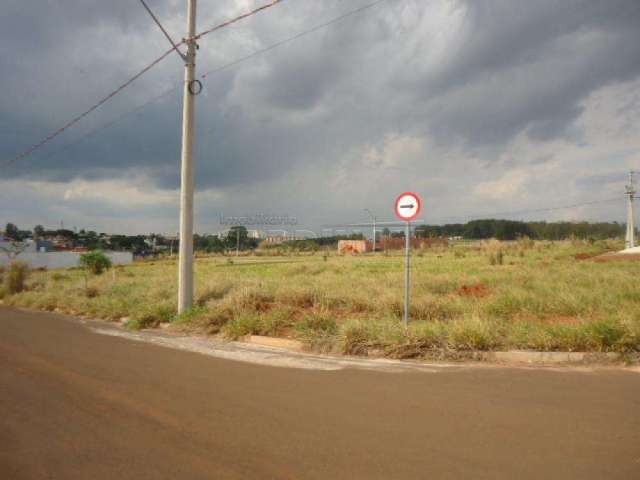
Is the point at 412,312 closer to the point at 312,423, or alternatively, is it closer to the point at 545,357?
the point at 545,357

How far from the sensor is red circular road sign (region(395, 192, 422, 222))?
8.51 metres

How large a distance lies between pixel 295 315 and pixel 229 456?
652cm

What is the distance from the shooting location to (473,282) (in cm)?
1444

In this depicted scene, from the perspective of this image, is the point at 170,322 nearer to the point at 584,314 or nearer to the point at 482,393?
the point at 482,393

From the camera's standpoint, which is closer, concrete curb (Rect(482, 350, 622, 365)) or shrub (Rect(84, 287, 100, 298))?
concrete curb (Rect(482, 350, 622, 365))

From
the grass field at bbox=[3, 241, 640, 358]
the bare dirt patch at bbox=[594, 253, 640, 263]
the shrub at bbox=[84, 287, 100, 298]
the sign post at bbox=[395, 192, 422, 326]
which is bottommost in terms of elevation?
the shrub at bbox=[84, 287, 100, 298]

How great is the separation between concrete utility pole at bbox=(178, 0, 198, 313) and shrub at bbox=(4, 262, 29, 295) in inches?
556

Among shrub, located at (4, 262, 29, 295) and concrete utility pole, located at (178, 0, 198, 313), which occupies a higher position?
concrete utility pole, located at (178, 0, 198, 313)

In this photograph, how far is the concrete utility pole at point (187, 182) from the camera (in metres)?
10.9

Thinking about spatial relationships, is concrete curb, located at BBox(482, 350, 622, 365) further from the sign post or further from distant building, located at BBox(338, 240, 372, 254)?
distant building, located at BBox(338, 240, 372, 254)

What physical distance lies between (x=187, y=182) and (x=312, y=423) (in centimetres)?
810

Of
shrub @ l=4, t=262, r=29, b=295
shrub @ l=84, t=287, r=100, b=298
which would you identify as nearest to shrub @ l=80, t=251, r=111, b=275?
shrub @ l=4, t=262, r=29, b=295

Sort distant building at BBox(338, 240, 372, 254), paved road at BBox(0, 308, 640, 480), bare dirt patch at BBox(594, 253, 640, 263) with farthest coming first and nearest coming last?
distant building at BBox(338, 240, 372, 254) → bare dirt patch at BBox(594, 253, 640, 263) → paved road at BBox(0, 308, 640, 480)

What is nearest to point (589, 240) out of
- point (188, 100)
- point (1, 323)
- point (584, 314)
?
point (584, 314)
